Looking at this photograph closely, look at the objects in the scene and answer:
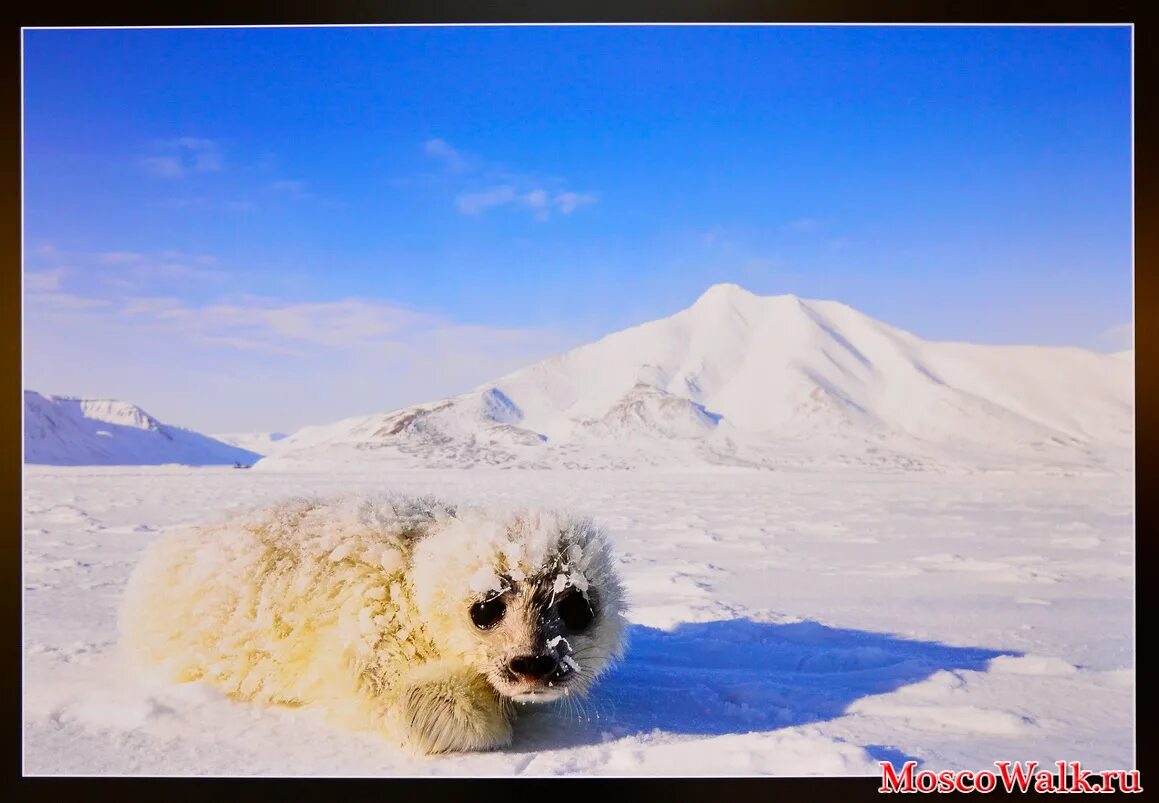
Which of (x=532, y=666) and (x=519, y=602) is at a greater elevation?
(x=519, y=602)

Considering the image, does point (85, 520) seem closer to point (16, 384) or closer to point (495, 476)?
point (16, 384)

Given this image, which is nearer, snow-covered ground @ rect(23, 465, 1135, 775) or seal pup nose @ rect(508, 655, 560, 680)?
seal pup nose @ rect(508, 655, 560, 680)

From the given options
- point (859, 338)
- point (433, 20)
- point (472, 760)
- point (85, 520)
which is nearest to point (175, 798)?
point (472, 760)

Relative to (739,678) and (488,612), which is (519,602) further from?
(739,678)

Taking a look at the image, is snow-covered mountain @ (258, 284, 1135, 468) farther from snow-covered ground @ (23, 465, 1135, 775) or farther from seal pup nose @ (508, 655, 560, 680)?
seal pup nose @ (508, 655, 560, 680)

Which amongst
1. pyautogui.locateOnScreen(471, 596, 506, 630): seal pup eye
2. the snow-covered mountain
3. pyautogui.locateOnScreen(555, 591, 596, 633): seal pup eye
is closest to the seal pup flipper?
pyautogui.locateOnScreen(471, 596, 506, 630): seal pup eye

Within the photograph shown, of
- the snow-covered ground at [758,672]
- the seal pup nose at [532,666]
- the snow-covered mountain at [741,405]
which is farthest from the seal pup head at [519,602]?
the snow-covered mountain at [741,405]

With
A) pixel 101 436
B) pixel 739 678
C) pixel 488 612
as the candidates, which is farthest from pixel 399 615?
pixel 101 436
